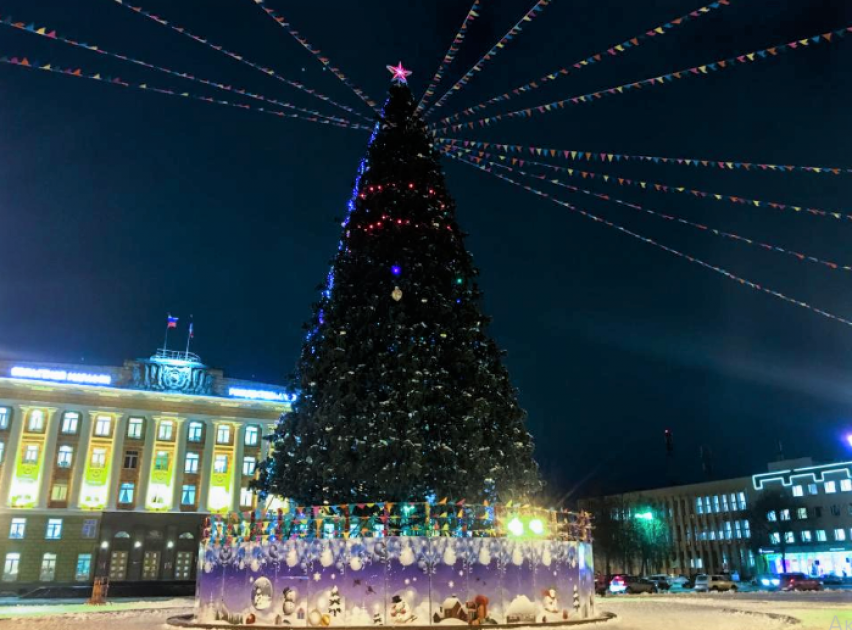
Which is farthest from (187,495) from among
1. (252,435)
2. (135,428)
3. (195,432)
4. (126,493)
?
(252,435)

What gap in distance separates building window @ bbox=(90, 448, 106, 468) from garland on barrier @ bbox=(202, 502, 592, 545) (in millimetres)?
36013

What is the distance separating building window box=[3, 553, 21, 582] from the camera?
42.8 metres

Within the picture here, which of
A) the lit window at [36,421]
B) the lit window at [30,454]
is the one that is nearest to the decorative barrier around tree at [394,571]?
the lit window at [30,454]

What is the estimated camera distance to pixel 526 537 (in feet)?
47.5

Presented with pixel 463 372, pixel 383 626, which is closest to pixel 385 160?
pixel 463 372

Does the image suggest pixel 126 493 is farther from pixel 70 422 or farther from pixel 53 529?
pixel 70 422

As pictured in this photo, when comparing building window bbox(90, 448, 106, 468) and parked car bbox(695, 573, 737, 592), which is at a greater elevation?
building window bbox(90, 448, 106, 468)

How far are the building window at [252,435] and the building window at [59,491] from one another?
11928 millimetres

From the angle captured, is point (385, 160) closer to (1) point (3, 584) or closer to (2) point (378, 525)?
(2) point (378, 525)

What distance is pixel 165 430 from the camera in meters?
49.1

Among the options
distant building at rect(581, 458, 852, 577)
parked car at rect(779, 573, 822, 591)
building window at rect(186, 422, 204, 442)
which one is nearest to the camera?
parked car at rect(779, 573, 822, 591)

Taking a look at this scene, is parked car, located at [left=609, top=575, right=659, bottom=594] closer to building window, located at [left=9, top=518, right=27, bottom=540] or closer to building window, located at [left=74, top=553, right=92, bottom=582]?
building window, located at [left=74, top=553, right=92, bottom=582]

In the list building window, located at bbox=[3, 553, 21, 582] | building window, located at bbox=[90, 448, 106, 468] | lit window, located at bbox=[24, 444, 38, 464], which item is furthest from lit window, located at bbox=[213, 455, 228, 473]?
building window, located at bbox=[3, 553, 21, 582]

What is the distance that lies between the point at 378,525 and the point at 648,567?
69271mm
